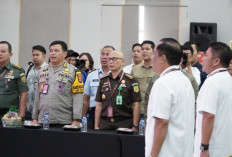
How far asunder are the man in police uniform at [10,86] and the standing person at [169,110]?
9.37 ft

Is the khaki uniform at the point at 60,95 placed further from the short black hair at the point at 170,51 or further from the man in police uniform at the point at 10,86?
the short black hair at the point at 170,51

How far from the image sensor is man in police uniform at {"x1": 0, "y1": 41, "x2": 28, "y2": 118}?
5457mm

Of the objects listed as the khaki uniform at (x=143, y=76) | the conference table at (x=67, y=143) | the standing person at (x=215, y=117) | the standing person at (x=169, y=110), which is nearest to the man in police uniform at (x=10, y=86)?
the conference table at (x=67, y=143)

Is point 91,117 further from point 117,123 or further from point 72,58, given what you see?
point 72,58

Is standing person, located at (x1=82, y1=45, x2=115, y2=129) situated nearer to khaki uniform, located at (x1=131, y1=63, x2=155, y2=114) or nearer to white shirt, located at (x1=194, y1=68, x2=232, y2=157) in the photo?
khaki uniform, located at (x1=131, y1=63, x2=155, y2=114)

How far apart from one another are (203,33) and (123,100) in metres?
4.12

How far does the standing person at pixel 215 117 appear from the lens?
3248mm

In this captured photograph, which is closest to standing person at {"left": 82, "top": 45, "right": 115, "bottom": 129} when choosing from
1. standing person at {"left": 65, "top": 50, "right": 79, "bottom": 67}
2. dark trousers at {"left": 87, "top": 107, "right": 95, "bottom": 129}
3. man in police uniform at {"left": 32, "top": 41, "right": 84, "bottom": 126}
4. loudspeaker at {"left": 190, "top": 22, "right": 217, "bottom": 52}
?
dark trousers at {"left": 87, "top": 107, "right": 95, "bottom": 129}

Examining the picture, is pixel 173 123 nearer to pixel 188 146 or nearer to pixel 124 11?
pixel 188 146

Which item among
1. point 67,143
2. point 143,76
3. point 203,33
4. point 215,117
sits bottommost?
point 67,143

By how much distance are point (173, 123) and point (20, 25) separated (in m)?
6.95

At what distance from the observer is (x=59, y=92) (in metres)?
5.09

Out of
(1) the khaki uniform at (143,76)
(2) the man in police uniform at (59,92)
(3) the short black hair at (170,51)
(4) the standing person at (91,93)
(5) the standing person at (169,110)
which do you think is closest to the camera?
(5) the standing person at (169,110)

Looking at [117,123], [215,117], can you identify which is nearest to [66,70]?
[117,123]
